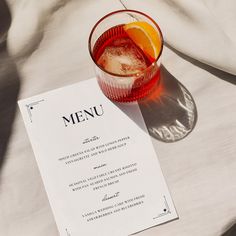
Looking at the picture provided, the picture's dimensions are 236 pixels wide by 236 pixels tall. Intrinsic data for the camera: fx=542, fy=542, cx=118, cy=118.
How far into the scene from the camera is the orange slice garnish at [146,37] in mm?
786

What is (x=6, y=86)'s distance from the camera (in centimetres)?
82

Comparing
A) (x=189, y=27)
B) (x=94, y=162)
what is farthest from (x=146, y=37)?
(x=94, y=162)

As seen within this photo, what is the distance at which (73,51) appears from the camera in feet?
2.73

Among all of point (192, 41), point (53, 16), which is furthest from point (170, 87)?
point (53, 16)

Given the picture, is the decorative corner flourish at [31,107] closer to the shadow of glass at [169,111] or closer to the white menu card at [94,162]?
the white menu card at [94,162]

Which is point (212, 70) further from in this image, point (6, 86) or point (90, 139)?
point (6, 86)

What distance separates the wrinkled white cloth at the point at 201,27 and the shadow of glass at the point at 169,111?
0.06 metres

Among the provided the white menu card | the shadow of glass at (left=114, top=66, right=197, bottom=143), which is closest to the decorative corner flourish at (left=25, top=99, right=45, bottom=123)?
the white menu card

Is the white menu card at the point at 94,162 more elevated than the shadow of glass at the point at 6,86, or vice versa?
the shadow of glass at the point at 6,86

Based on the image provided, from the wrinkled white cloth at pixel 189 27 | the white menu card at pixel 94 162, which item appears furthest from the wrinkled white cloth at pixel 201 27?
the white menu card at pixel 94 162

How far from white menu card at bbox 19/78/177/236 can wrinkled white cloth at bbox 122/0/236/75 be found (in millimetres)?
122

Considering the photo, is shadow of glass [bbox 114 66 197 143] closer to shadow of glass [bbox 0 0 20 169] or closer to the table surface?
the table surface

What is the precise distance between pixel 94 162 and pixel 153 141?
9cm

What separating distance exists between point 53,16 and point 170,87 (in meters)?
0.21
